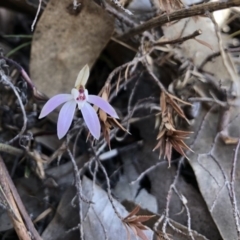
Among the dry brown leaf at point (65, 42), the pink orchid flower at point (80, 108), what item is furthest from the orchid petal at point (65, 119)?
the dry brown leaf at point (65, 42)

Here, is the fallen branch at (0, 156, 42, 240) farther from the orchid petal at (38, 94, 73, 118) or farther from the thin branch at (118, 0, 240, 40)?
the thin branch at (118, 0, 240, 40)

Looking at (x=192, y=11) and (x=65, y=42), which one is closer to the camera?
(x=192, y=11)

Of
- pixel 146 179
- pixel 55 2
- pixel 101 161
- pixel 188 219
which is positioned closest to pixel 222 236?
pixel 188 219

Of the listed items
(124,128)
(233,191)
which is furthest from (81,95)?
(233,191)

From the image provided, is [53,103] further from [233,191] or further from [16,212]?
[233,191]

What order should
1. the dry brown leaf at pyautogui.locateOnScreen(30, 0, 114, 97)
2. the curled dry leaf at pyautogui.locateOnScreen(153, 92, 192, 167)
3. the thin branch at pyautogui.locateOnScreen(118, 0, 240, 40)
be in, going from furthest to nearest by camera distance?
the dry brown leaf at pyautogui.locateOnScreen(30, 0, 114, 97) < the curled dry leaf at pyautogui.locateOnScreen(153, 92, 192, 167) < the thin branch at pyautogui.locateOnScreen(118, 0, 240, 40)

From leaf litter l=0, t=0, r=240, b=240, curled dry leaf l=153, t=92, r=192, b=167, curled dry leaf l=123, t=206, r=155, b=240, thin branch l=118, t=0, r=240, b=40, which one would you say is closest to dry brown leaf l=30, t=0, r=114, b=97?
leaf litter l=0, t=0, r=240, b=240
